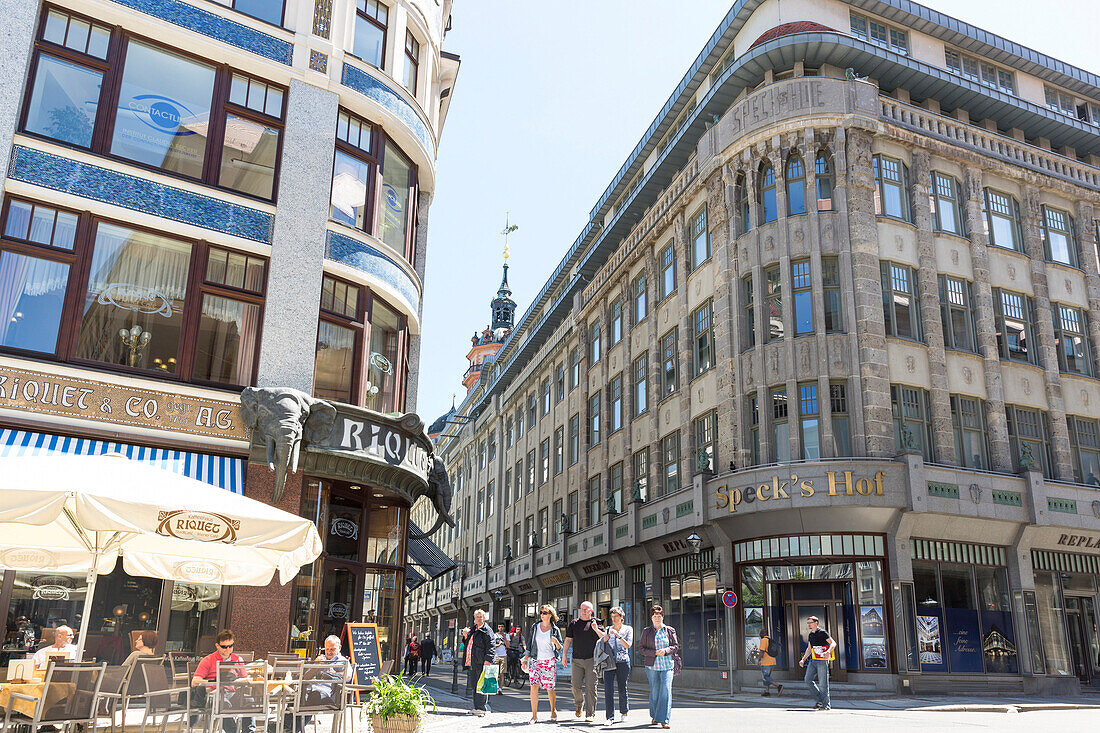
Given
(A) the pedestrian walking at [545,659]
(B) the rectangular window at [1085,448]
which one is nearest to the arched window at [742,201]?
(B) the rectangular window at [1085,448]

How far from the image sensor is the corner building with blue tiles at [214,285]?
1459cm

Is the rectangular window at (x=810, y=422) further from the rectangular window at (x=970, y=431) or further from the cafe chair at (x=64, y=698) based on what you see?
the cafe chair at (x=64, y=698)

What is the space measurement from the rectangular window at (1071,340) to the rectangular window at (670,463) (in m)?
13.1

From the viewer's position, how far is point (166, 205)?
52.6 feet

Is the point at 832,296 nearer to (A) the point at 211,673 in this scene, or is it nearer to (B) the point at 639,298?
(B) the point at 639,298

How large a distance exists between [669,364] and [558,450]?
46.0 ft

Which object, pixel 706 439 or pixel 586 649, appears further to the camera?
pixel 706 439

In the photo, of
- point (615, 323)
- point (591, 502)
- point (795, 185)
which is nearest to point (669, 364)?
point (615, 323)

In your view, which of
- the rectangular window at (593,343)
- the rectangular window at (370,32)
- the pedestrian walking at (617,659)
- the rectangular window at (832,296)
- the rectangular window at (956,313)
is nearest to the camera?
the pedestrian walking at (617,659)

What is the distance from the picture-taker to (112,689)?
994cm

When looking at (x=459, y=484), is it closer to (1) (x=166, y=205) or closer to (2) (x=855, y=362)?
(2) (x=855, y=362)

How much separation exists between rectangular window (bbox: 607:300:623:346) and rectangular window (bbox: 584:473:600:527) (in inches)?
240

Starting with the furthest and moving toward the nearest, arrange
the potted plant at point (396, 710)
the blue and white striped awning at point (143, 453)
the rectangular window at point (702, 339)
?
the rectangular window at point (702, 339) < the blue and white striped awning at point (143, 453) < the potted plant at point (396, 710)

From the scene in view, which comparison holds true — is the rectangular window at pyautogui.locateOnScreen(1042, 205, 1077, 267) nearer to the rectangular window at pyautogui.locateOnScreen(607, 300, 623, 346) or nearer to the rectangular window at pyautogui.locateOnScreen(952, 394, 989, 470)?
the rectangular window at pyautogui.locateOnScreen(952, 394, 989, 470)
